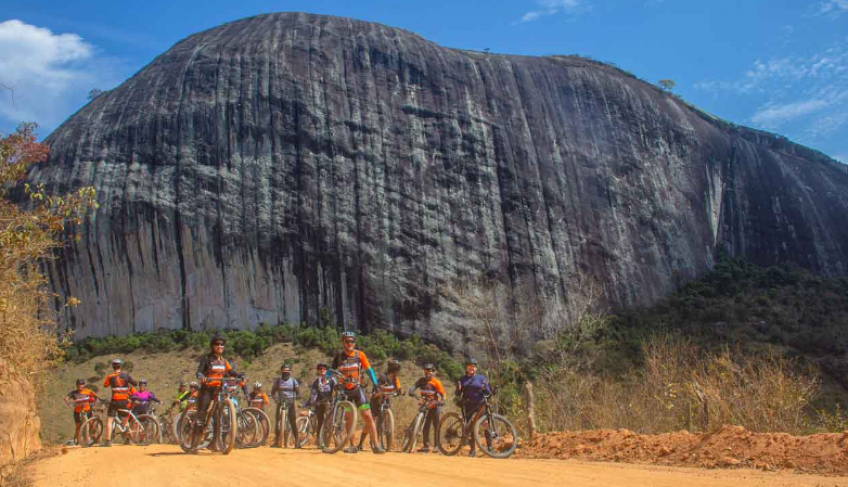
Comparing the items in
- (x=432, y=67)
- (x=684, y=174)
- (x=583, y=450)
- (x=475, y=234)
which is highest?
(x=432, y=67)

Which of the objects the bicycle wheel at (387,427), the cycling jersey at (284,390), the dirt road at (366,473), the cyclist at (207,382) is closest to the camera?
the dirt road at (366,473)

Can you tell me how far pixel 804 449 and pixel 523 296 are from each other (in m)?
33.7

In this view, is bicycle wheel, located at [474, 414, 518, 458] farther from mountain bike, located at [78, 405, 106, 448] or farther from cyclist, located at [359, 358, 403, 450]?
mountain bike, located at [78, 405, 106, 448]

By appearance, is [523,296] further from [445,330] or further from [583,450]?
[583,450]

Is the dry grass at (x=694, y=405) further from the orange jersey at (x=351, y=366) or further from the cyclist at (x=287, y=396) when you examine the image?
the cyclist at (x=287, y=396)

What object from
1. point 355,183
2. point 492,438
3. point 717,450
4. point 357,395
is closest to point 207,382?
point 357,395

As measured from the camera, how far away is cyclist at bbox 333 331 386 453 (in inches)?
401

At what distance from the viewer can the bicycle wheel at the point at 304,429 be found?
48.5ft

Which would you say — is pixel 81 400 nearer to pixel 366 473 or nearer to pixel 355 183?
pixel 366 473

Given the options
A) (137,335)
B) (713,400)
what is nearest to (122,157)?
(137,335)

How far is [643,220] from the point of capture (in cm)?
4838

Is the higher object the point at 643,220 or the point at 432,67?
the point at 432,67

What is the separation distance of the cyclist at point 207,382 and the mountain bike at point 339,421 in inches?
63.4

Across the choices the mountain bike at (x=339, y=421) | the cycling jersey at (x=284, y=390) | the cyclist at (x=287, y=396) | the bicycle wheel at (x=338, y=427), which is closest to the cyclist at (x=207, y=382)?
the mountain bike at (x=339, y=421)
